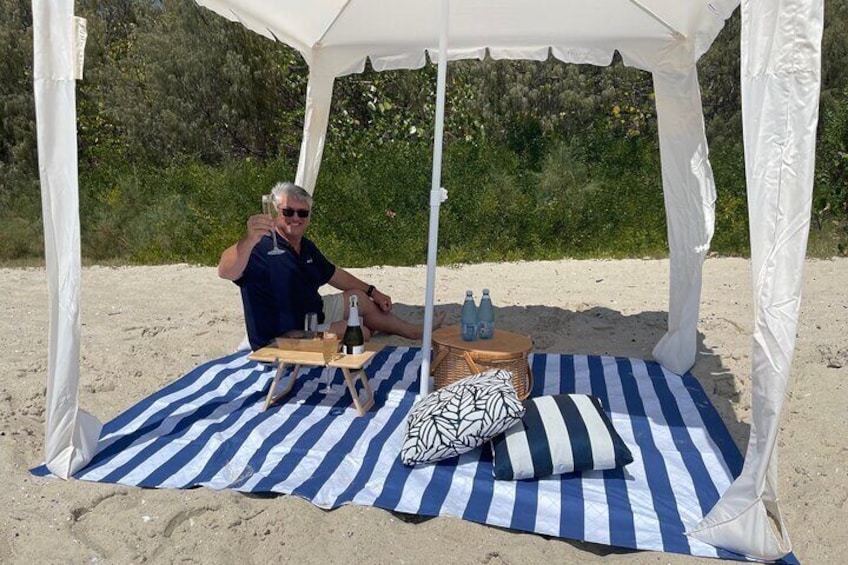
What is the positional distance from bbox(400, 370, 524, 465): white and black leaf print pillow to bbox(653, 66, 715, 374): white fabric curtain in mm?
1903

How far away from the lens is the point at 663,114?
16.0 ft

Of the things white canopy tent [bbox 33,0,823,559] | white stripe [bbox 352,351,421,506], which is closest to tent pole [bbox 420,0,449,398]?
white canopy tent [bbox 33,0,823,559]

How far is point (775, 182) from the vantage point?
2.69m

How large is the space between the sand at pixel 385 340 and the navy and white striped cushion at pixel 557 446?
1.43 feet

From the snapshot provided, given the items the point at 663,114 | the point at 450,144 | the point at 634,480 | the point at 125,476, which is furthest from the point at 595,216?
the point at 125,476

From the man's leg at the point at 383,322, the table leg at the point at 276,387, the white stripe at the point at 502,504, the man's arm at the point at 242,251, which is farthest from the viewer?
the man's leg at the point at 383,322

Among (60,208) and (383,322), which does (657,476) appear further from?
(60,208)

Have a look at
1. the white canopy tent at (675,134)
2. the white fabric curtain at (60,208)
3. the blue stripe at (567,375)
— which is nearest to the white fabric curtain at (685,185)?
the white canopy tent at (675,134)

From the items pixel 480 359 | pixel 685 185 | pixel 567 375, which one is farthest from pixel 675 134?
pixel 480 359

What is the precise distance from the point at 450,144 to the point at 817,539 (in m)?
8.62

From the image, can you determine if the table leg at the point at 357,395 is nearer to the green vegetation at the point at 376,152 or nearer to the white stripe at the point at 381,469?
the white stripe at the point at 381,469

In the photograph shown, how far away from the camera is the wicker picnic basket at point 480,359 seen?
4273 mm

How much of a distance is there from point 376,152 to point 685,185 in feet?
21.4

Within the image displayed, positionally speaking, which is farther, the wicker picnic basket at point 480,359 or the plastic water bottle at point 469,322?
the plastic water bottle at point 469,322
